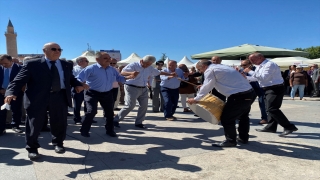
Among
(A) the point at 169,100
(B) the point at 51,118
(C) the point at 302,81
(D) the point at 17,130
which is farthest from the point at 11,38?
(B) the point at 51,118

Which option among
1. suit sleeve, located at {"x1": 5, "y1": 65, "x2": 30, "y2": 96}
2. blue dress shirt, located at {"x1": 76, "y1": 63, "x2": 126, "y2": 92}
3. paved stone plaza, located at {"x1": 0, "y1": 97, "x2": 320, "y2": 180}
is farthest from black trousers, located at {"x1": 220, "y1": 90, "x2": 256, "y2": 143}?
suit sleeve, located at {"x1": 5, "y1": 65, "x2": 30, "y2": 96}

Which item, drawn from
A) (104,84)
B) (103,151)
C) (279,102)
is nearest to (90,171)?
(103,151)

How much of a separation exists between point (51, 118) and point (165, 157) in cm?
188

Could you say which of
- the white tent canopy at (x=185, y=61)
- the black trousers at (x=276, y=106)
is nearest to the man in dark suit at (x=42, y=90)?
the black trousers at (x=276, y=106)

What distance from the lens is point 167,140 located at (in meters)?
5.05

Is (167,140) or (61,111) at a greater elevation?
(61,111)

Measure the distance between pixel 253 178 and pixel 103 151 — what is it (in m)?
2.38

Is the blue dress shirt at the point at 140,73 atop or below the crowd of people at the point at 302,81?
atop

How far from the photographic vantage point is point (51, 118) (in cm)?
405

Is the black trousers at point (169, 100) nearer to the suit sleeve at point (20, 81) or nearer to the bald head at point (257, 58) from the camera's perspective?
the bald head at point (257, 58)

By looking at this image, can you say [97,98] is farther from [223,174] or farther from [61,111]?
[223,174]

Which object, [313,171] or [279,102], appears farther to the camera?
[279,102]

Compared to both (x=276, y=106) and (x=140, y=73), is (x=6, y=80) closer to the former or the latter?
(x=140, y=73)

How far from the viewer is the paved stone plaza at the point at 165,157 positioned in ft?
11.0
